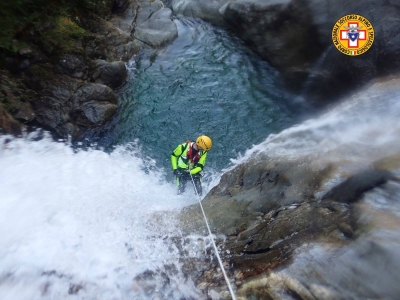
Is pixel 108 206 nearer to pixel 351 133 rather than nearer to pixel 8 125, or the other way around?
pixel 8 125

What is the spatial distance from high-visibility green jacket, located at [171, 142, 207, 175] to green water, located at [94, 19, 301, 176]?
1.38 meters

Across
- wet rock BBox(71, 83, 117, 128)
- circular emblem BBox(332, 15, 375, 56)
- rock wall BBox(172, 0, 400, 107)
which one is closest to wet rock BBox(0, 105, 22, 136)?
wet rock BBox(71, 83, 117, 128)

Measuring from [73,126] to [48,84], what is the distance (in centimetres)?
143

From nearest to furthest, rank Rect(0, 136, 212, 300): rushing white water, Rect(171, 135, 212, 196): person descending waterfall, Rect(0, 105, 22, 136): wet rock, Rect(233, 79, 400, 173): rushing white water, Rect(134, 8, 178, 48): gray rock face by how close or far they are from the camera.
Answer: Rect(0, 136, 212, 300): rushing white water
Rect(233, 79, 400, 173): rushing white water
Rect(171, 135, 212, 196): person descending waterfall
Rect(0, 105, 22, 136): wet rock
Rect(134, 8, 178, 48): gray rock face

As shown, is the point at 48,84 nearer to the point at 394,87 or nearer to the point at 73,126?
the point at 73,126

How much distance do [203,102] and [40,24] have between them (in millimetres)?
5410

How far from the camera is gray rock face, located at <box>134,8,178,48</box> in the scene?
13.6 meters

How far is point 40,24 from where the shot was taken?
9398mm

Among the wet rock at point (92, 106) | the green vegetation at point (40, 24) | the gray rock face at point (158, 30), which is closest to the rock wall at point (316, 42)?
the gray rock face at point (158, 30)

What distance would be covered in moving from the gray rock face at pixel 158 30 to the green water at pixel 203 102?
2.17 feet

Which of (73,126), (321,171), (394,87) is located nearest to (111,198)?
(73,126)

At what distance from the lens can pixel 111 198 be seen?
7867mm

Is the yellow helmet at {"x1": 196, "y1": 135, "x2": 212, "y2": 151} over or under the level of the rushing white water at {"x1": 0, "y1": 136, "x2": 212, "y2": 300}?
over

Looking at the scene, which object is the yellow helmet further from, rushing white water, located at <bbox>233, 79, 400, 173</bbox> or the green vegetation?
the green vegetation
